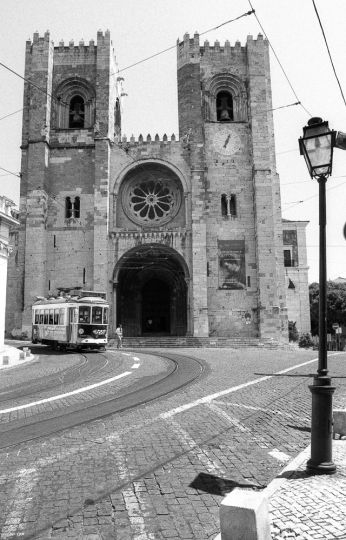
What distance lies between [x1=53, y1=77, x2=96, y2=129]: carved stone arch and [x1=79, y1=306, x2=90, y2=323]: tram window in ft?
56.3

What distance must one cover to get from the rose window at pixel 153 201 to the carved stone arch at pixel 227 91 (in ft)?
19.1

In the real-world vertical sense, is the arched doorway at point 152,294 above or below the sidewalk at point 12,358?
above

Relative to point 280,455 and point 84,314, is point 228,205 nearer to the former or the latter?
point 84,314

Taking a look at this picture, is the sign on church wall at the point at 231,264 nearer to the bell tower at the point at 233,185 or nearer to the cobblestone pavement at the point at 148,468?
the bell tower at the point at 233,185

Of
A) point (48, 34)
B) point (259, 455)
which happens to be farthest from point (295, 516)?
point (48, 34)

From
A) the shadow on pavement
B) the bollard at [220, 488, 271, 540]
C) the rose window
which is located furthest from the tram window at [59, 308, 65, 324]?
the bollard at [220, 488, 271, 540]

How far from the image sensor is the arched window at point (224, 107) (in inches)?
1265

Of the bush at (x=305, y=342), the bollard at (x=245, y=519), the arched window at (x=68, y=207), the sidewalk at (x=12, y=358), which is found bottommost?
the bush at (x=305, y=342)

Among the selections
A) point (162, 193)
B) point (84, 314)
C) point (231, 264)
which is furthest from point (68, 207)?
point (84, 314)

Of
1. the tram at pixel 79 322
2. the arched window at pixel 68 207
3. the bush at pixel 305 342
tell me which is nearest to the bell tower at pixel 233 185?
the bush at pixel 305 342

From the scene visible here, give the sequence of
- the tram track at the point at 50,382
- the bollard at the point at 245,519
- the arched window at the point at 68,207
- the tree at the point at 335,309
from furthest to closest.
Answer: the tree at the point at 335,309 → the arched window at the point at 68,207 → the tram track at the point at 50,382 → the bollard at the point at 245,519

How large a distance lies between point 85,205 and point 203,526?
29392 mm

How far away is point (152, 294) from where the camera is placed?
3616 cm

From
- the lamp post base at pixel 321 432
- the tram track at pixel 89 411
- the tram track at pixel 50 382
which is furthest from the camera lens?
the tram track at pixel 50 382
